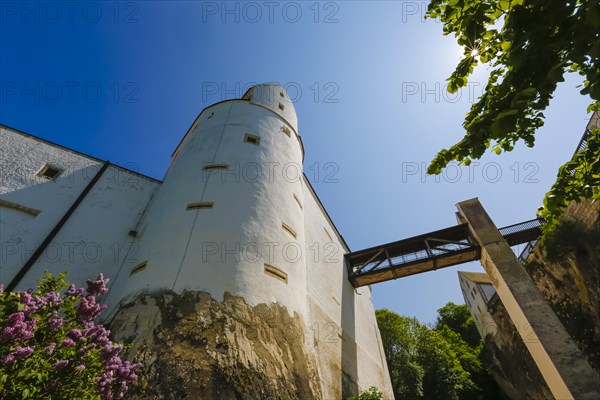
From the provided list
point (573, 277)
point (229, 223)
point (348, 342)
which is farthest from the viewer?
point (573, 277)

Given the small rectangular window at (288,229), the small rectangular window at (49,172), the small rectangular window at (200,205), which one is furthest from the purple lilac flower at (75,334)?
the small rectangular window at (49,172)

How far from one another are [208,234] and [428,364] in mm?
18477

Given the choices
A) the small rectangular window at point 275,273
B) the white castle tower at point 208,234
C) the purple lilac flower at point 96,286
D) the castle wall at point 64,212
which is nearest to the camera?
the purple lilac flower at point 96,286

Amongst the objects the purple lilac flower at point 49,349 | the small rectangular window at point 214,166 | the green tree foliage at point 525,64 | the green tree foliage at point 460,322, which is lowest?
the purple lilac flower at point 49,349

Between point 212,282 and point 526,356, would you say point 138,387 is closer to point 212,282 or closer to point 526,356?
point 212,282

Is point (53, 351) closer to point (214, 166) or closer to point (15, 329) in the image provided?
point (15, 329)

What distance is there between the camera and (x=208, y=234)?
22.1 feet

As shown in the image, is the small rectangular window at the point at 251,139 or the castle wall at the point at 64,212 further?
the small rectangular window at the point at 251,139

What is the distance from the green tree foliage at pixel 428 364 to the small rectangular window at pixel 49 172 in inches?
758

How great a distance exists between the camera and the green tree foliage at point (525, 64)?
2.45 metres

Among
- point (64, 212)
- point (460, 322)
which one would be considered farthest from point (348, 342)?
point (460, 322)

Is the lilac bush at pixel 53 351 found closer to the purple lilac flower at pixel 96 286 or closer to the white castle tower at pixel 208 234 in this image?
the purple lilac flower at pixel 96 286

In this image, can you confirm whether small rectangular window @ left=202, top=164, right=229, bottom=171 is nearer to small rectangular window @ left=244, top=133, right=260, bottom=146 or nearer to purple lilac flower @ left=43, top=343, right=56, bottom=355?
small rectangular window @ left=244, top=133, right=260, bottom=146

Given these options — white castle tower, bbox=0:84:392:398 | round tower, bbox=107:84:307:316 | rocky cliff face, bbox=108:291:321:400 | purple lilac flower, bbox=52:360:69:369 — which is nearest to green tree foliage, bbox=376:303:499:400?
white castle tower, bbox=0:84:392:398
